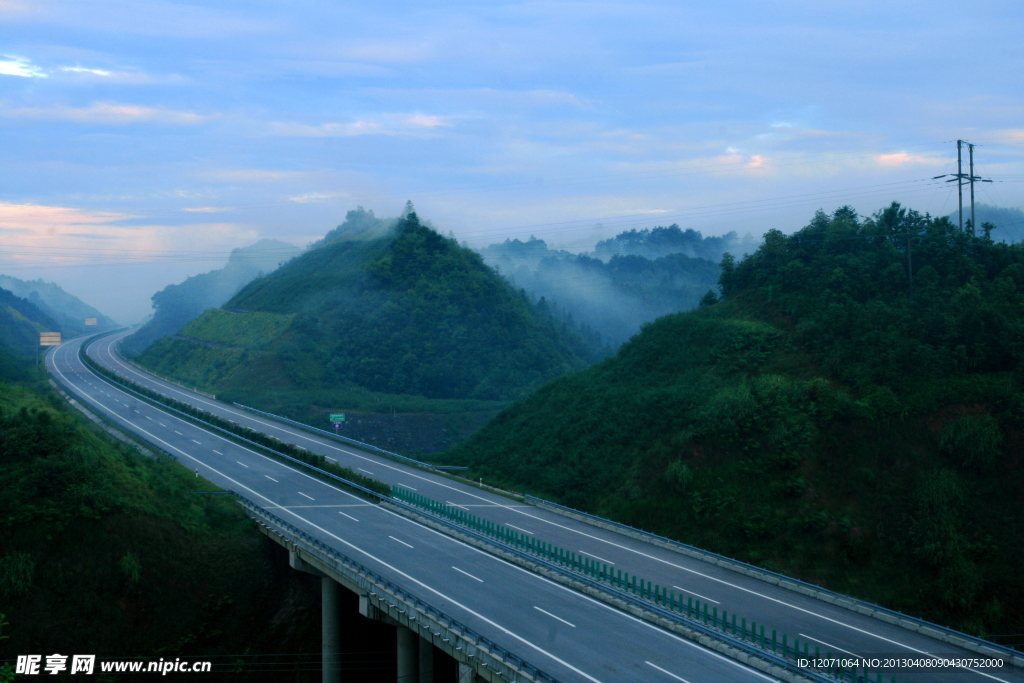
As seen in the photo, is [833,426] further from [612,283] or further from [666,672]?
[612,283]

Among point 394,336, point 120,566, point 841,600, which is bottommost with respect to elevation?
point 841,600

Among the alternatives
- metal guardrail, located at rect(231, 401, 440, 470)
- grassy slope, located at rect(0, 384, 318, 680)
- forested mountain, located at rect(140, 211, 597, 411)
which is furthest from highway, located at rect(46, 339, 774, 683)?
forested mountain, located at rect(140, 211, 597, 411)

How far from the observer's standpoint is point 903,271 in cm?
4834

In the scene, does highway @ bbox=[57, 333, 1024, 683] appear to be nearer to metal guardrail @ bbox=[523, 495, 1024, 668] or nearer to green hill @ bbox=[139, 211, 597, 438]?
metal guardrail @ bbox=[523, 495, 1024, 668]

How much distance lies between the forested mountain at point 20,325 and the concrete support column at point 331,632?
321ft

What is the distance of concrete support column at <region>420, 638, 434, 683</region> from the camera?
93.1ft

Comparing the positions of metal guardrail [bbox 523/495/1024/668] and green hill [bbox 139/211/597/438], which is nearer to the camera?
metal guardrail [bbox 523/495/1024/668]

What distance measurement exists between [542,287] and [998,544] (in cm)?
12680

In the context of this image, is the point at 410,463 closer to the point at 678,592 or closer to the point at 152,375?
the point at 678,592

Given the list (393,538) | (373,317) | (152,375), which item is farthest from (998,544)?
(152,375)

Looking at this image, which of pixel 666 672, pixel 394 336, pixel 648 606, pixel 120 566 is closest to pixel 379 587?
pixel 648 606

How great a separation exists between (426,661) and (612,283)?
129 meters

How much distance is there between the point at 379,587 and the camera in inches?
1133

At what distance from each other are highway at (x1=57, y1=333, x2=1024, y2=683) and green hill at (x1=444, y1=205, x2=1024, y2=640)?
110 inches
